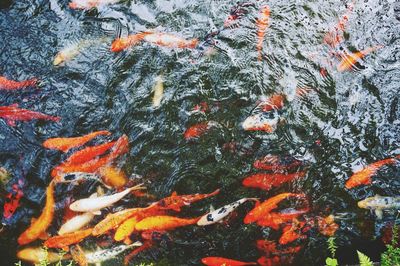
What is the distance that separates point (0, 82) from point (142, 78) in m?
1.38

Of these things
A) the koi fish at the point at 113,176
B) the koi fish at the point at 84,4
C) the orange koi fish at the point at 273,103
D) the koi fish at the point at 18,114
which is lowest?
the koi fish at the point at 113,176

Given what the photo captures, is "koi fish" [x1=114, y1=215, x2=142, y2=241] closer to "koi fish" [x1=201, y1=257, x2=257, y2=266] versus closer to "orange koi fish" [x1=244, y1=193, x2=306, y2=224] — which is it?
"koi fish" [x1=201, y1=257, x2=257, y2=266]

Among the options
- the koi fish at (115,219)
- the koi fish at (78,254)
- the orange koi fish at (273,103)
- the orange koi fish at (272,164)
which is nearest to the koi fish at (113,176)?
the koi fish at (115,219)

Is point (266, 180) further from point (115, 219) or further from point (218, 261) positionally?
point (115, 219)

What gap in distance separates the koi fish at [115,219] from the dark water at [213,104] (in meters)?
0.09

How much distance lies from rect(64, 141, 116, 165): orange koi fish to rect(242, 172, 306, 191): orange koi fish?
134 cm

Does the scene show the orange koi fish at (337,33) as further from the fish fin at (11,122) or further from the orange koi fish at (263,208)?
the fish fin at (11,122)

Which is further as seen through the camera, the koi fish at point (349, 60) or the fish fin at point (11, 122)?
the koi fish at point (349, 60)

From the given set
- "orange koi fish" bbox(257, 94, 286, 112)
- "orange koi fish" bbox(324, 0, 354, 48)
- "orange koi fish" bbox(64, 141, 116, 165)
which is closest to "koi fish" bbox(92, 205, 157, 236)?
"orange koi fish" bbox(64, 141, 116, 165)

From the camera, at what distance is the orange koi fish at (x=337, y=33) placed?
14.4ft

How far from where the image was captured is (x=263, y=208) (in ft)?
13.0

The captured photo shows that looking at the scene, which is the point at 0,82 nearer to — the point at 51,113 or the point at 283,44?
the point at 51,113

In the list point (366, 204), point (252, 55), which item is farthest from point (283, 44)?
point (366, 204)

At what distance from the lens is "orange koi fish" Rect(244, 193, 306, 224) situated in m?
3.95
